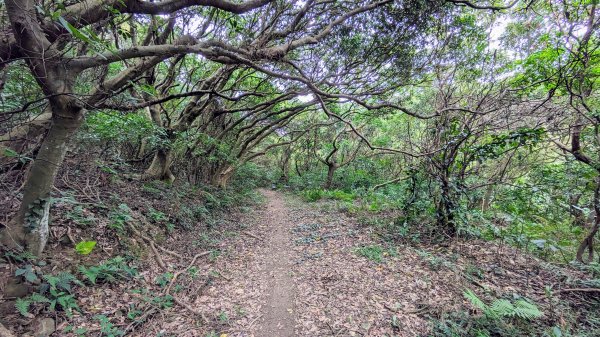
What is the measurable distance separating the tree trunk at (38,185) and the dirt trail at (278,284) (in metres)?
3.17

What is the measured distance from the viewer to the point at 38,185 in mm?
3018

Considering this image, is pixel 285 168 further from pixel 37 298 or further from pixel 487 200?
pixel 37 298

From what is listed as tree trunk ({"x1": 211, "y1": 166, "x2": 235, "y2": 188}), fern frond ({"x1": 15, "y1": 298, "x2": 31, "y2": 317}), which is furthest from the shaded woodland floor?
tree trunk ({"x1": 211, "y1": 166, "x2": 235, "y2": 188})

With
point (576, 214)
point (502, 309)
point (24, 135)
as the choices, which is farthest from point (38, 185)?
point (576, 214)

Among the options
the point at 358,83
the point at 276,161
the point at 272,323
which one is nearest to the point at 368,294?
the point at 272,323

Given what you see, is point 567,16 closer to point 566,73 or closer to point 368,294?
point 566,73

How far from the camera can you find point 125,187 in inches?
237

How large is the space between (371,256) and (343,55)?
5.36 meters

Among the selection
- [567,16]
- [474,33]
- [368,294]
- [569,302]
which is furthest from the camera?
[474,33]

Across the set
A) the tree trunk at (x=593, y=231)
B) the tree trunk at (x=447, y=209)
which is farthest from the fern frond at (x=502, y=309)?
the tree trunk at (x=593, y=231)

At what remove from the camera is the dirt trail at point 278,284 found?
124 inches

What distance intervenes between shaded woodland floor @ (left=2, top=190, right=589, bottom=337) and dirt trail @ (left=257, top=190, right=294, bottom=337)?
0.02m

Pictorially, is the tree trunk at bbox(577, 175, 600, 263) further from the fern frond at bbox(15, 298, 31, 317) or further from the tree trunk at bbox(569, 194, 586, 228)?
the fern frond at bbox(15, 298, 31, 317)

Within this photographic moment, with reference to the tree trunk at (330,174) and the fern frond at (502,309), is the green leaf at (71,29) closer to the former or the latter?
the fern frond at (502,309)
